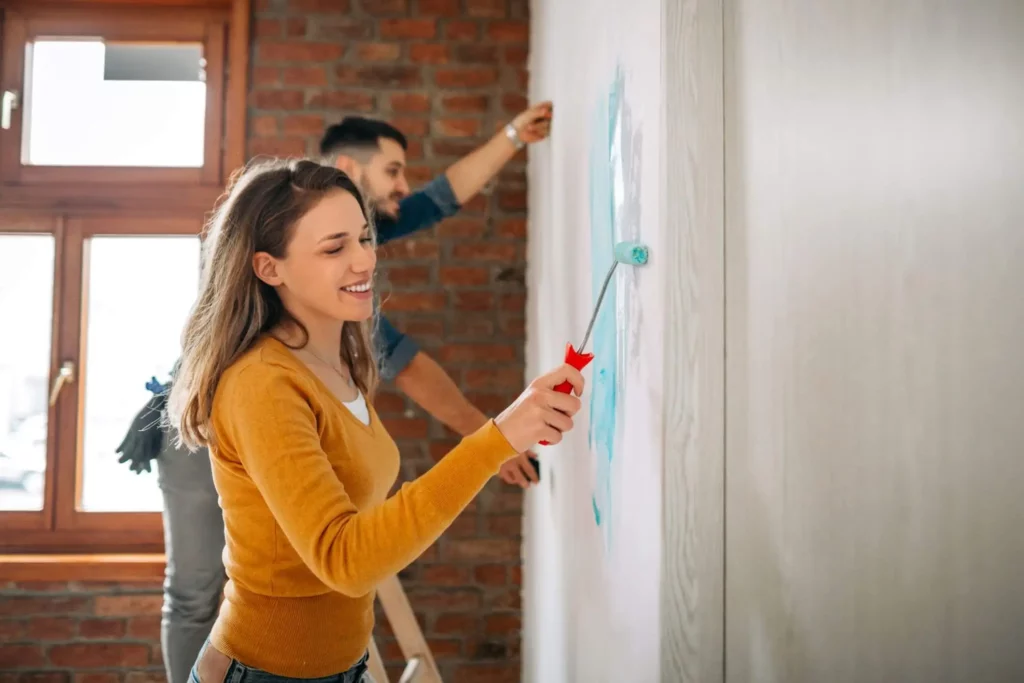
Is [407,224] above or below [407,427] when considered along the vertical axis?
above

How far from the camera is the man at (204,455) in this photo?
193cm

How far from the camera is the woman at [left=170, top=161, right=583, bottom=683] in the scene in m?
0.96

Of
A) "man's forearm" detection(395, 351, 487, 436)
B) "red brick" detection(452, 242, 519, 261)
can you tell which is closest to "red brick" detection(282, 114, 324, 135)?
"red brick" detection(452, 242, 519, 261)

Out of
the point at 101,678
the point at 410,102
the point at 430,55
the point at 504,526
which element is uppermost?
the point at 430,55

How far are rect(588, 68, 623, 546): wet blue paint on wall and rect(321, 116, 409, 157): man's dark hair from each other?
950 mm

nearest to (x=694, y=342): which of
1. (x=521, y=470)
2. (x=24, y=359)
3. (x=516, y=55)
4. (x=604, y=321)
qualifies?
(x=604, y=321)

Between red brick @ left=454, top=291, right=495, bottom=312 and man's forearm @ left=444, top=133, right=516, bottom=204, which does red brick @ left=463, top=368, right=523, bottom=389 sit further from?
man's forearm @ left=444, top=133, right=516, bottom=204

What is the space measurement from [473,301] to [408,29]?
33.7 inches

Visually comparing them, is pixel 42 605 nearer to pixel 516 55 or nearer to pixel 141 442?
pixel 141 442

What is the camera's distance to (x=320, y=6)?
2469mm

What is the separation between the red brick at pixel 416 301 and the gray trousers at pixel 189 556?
75 cm

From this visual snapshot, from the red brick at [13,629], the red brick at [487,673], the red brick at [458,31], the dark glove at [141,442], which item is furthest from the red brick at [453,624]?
the red brick at [458,31]

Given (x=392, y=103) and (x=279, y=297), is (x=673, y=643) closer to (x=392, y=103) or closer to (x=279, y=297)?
(x=279, y=297)

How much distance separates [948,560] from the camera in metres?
0.63
